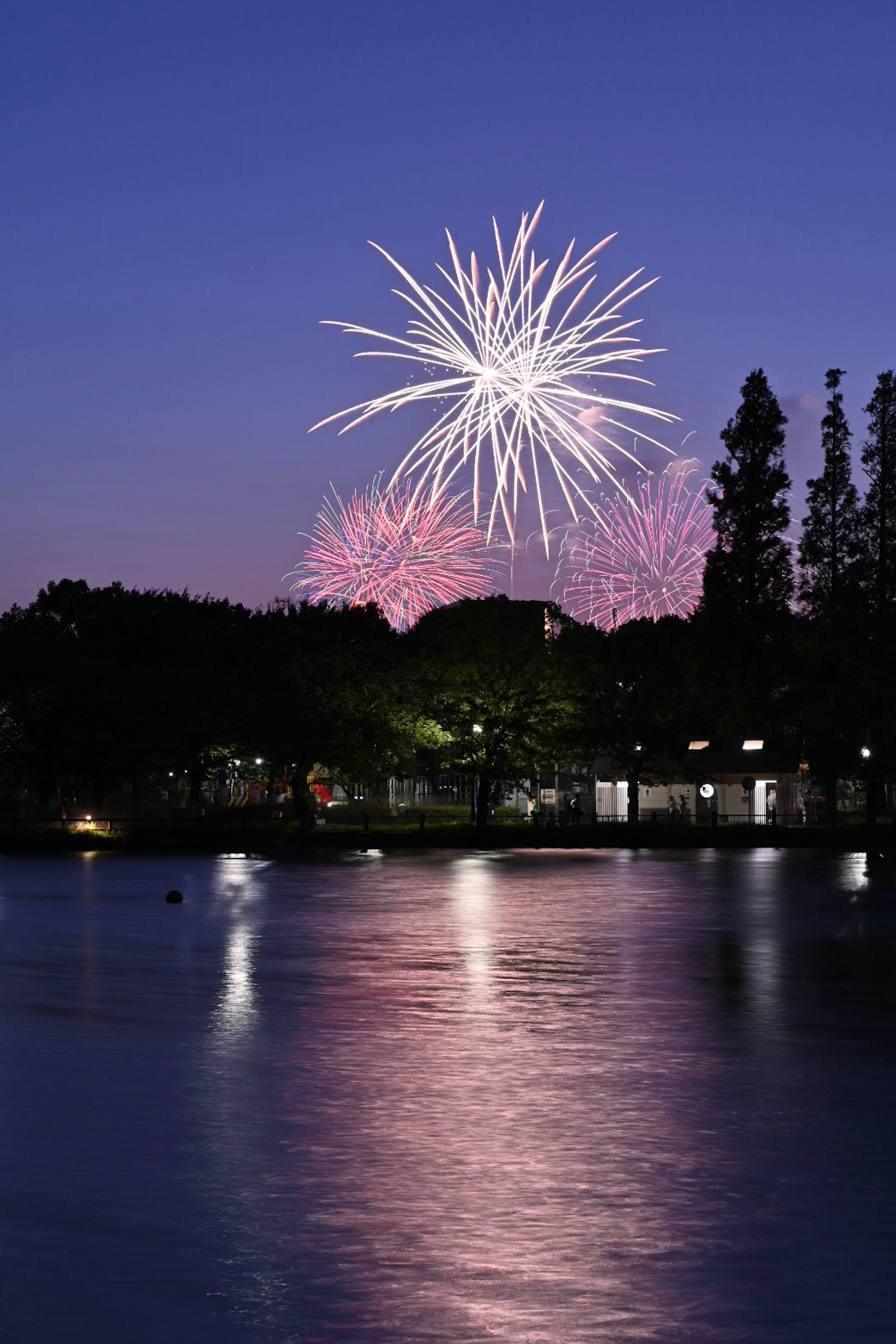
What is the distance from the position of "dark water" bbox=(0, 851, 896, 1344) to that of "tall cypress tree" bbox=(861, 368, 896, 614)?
61.5m

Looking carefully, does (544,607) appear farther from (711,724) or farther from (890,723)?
(890,723)

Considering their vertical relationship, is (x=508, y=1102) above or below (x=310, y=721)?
below

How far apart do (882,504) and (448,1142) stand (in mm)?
79284

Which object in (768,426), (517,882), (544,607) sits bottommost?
(517,882)

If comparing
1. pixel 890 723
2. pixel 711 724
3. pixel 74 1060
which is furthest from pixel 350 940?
pixel 711 724

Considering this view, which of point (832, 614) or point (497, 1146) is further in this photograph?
point (832, 614)

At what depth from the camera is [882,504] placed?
287 feet

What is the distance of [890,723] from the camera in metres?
81.1

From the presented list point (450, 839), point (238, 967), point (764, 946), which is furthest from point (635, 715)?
point (238, 967)

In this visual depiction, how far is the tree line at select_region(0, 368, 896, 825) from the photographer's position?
85.1 metres

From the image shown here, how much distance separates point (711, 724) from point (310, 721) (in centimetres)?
2263

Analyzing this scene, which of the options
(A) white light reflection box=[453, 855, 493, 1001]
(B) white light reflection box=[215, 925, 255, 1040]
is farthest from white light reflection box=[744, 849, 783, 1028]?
(B) white light reflection box=[215, 925, 255, 1040]

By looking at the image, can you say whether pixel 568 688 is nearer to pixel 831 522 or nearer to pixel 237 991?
pixel 831 522

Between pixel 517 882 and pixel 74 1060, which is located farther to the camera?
pixel 517 882
